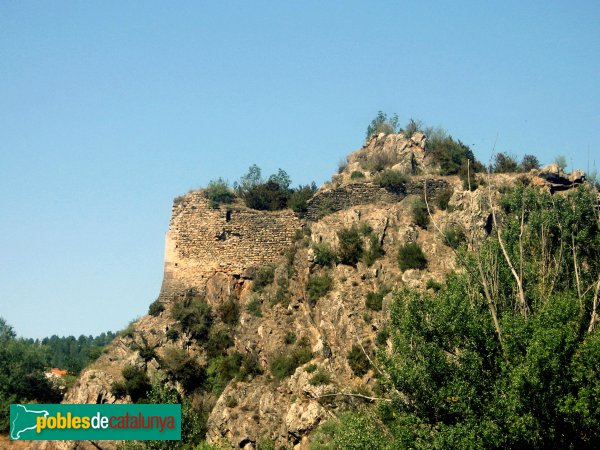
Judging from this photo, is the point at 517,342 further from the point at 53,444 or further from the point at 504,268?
the point at 53,444

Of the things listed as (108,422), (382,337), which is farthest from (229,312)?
(382,337)

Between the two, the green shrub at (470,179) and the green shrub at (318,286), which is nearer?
the green shrub at (318,286)

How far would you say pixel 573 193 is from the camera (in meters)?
32.1

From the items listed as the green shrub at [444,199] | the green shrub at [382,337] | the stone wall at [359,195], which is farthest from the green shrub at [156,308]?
the green shrub at [444,199]

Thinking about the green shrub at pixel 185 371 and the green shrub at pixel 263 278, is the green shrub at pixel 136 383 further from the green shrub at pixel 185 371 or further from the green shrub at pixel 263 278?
the green shrub at pixel 263 278

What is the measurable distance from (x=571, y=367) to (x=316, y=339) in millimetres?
11341

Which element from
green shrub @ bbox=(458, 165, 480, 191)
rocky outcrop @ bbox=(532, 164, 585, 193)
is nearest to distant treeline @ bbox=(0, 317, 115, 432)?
green shrub @ bbox=(458, 165, 480, 191)

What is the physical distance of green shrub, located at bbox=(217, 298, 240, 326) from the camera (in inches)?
1459

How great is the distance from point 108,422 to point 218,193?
11564mm

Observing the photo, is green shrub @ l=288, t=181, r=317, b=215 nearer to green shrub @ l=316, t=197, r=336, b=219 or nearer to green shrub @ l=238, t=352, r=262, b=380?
green shrub @ l=316, t=197, r=336, b=219

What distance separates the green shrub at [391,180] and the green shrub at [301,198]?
292 cm

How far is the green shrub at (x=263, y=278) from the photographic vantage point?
38.0m

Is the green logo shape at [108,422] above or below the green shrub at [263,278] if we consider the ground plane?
below

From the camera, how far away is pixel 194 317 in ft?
121
